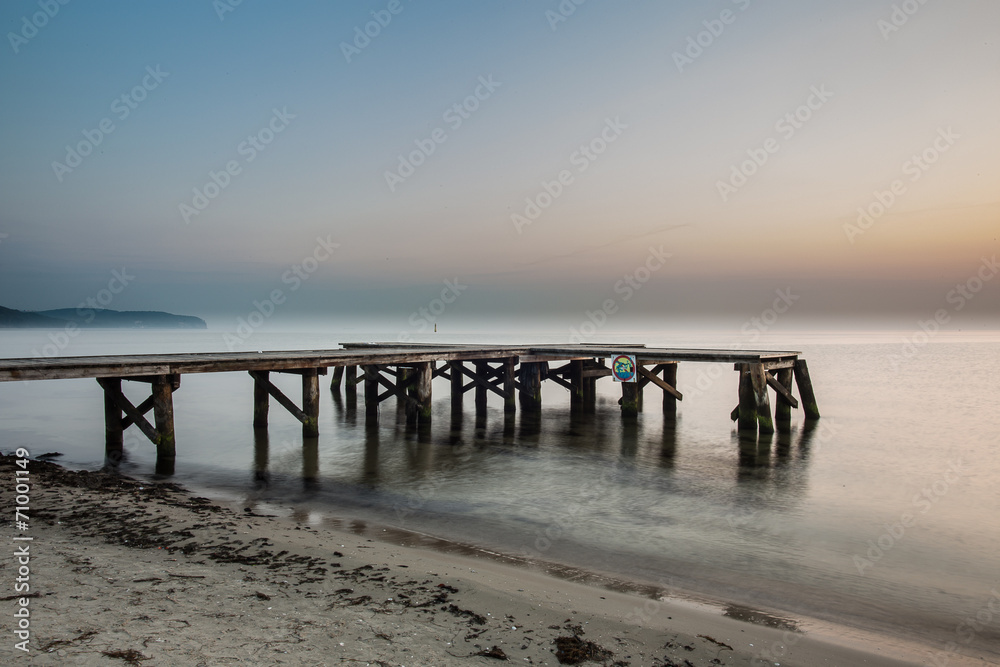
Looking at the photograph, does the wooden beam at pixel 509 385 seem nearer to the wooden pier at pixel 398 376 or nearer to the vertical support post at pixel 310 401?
the wooden pier at pixel 398 376

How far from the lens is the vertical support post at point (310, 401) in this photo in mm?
14555

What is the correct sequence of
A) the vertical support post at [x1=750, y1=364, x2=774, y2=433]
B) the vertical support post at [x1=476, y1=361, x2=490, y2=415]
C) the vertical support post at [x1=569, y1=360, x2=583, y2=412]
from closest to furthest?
the vertical support post at [x1=750, y1=364, x2=774, y2=433]
the vertical support post at [x1=476, y1=361, x2=490, y2=415]
the vertical support post at [x1=569, y1=360, x2=583, y2=412]

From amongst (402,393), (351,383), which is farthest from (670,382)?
(351,383)

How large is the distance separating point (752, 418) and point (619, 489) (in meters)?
7.66

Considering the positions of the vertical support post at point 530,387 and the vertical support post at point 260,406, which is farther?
the vertical support post at point 530,387

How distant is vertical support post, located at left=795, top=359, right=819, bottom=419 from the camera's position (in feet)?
61.7

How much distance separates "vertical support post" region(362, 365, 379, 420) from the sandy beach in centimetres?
1065

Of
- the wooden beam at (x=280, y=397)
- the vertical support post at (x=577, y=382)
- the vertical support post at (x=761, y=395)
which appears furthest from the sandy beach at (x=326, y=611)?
the vertical support post at (x=577, y=382)

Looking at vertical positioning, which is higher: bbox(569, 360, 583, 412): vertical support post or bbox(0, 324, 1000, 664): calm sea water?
bbox(569, 360, 583, 412): vertical support post

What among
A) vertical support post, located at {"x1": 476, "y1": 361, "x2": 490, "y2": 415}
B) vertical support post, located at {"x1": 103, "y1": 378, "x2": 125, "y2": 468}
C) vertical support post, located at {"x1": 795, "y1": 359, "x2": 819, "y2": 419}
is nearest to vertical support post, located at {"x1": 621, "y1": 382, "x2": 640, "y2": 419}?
vertical support post, located at {"x1": 476, "y1": 361, "x2": 490, "y2": 415}

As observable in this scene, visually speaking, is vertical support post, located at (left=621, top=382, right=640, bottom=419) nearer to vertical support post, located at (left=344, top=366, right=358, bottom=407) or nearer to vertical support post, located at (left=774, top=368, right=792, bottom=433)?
vertical support post, located at (left=774, top=368, right=792, bottom=433)

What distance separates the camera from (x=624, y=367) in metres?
18.7

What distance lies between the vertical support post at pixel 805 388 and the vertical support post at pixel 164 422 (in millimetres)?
17008

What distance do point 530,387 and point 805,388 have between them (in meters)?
8.78
